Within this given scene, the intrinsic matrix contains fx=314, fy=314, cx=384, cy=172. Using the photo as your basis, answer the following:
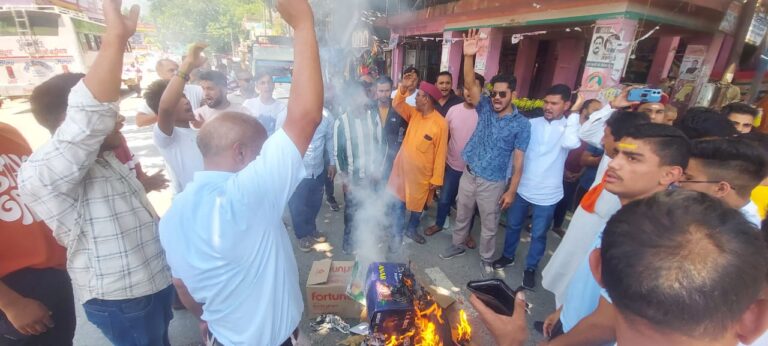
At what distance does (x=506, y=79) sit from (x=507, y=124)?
460 millimetres

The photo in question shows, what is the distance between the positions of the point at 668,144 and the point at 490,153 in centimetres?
170

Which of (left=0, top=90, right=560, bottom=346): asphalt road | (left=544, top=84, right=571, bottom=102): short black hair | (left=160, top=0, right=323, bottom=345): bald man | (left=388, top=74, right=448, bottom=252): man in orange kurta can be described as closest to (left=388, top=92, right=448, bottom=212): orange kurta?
(left=388, top=74, right=448, bottom=252): man in orange kurta

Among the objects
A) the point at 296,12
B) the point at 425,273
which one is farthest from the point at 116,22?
the point at 425,273

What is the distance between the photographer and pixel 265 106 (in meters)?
4.39

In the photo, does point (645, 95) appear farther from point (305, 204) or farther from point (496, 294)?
point (305, 204)

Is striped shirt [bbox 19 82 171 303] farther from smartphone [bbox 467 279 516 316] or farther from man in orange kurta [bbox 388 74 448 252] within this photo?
man in orange kurta [bbox 388 74 448 252]

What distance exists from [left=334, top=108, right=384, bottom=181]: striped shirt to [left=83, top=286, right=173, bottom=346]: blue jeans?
7.87 feet

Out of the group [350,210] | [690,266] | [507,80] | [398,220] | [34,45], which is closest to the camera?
[690,266]

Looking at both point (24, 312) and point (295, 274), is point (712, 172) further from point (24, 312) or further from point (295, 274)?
point (24, 312)

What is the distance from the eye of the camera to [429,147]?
12.3 ft

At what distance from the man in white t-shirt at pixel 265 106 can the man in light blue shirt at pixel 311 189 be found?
341 millimetres

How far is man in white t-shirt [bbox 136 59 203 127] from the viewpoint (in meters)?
3.26

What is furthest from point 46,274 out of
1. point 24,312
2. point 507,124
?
point 507,124

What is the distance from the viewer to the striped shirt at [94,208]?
3.80 feet
